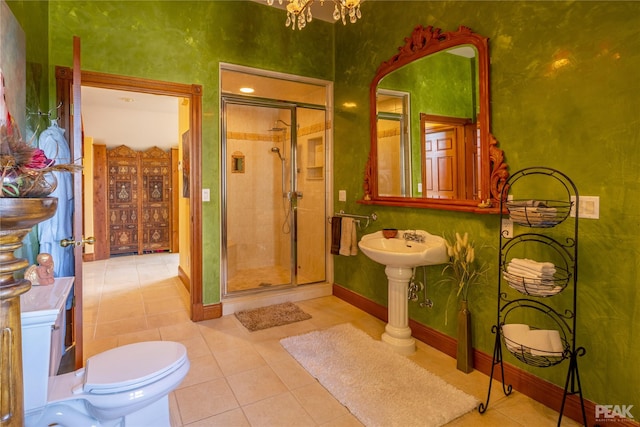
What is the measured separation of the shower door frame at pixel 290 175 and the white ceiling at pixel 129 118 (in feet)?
4.39

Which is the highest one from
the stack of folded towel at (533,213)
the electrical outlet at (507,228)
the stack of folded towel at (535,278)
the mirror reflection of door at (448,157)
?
the mirror reflection of door at (448,157)

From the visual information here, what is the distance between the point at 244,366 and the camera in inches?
94.8

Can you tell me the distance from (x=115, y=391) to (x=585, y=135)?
2492 mm

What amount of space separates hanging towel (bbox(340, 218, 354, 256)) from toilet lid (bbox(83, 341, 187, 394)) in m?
2.00

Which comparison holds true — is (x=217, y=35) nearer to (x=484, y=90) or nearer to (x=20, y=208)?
(x=484, y=90)

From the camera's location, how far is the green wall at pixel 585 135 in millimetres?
1621

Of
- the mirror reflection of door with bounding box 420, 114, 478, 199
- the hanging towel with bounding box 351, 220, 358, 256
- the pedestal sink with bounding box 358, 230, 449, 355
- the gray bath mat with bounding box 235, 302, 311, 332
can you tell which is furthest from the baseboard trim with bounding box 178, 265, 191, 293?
the mirror reflection of door with bounding box 420, 114, 478, 199

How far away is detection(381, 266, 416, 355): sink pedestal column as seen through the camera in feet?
8.52

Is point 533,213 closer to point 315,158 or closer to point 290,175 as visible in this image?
point 315,158

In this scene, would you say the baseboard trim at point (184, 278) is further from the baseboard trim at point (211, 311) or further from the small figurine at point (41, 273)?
the small figurine at point (41, 273)

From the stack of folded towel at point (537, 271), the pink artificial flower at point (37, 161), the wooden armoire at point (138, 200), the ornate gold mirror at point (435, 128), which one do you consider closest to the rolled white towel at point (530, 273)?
the stack of folded towel at point (537, 271)

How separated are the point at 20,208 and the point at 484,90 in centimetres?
239

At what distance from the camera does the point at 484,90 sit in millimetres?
2217

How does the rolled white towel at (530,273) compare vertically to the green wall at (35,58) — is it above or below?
below
